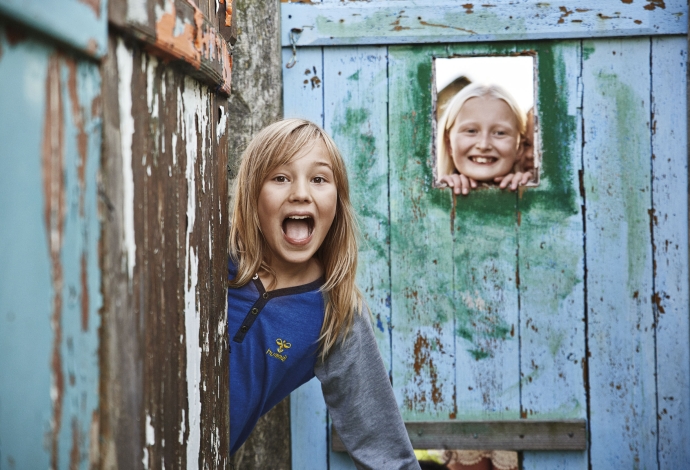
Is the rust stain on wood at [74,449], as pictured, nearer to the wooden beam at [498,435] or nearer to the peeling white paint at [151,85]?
the peeling white paint at [151,85]

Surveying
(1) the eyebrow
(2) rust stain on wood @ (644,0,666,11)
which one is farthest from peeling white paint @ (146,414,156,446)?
(2) rust stain on wood @ (644,0,666,11)

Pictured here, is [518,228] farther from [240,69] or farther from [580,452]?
[240,69]

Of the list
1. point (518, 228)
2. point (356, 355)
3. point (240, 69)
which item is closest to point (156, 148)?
point (356, 355)

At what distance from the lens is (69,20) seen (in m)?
0.56

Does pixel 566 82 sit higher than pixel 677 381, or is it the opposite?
pixel 566 82

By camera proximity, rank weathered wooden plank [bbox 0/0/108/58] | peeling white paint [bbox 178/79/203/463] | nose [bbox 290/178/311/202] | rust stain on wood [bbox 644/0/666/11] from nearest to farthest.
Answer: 1. weathered wooden plank [bbox 0/0/108/58]
2. peeling white paint [bbox 178/79/203/463]
3. nose [bbox 290/178/311/202]
4. rust stain on wood [bbox 644/0/666/11]

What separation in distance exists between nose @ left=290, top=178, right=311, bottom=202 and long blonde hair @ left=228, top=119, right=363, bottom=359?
54 millimetres

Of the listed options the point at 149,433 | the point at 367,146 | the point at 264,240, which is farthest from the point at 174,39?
the point at 367,146

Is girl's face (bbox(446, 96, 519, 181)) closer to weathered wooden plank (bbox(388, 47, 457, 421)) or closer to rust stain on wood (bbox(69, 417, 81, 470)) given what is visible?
weathered wooden plank (bbox(388, 47, 457, 421))

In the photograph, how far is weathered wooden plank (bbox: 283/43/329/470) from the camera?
2.30m

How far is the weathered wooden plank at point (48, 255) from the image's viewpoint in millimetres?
532

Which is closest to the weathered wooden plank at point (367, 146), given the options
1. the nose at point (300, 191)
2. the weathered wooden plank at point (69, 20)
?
the nose at point (300, 191)

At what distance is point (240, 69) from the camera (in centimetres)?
224

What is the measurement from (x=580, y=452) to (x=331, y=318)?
1.24 m
